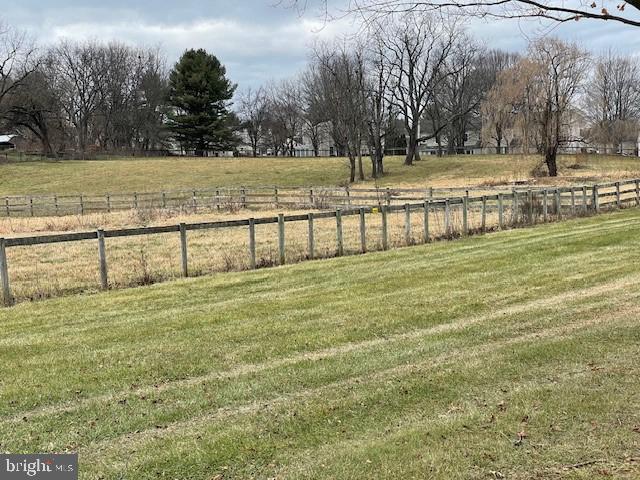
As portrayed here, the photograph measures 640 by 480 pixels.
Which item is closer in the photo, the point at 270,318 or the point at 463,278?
the point at 270,318

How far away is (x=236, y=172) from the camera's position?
68125mm

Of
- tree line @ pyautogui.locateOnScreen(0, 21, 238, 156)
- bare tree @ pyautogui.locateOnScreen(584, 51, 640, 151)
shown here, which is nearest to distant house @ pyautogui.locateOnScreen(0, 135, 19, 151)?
tree line @ pyautogui.locateOnScreen(0, 21, 238, 156)

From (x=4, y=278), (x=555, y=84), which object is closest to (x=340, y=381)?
(x=4, y=278)

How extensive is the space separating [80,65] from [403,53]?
50672mm

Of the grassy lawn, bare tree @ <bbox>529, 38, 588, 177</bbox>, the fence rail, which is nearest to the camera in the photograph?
the fence rail

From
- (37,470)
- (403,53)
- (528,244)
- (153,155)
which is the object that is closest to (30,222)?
(528,244)

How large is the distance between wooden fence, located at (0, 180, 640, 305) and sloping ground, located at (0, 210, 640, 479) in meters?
1.52

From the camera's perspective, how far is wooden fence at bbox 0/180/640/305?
1066cm

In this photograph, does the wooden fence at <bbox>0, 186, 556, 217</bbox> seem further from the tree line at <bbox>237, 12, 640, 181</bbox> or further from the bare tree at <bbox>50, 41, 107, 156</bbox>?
the bare tree at <bbox>50, 41, 107, 156</bbox>

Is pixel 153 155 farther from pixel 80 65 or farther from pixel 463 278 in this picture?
pixel 463 278

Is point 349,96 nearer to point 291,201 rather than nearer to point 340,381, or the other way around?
point 291,201

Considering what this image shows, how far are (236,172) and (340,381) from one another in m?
64.4

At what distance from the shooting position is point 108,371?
→ 18.2 ft

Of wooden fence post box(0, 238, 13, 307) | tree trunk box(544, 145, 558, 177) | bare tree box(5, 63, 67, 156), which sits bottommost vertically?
wooden fence post box(0, 238, 13, 307)
